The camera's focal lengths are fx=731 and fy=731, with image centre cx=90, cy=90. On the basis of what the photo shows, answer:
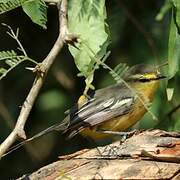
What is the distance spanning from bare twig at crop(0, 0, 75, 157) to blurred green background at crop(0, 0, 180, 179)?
6.26ft

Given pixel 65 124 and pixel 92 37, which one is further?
pixel 65 124

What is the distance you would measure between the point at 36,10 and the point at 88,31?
0.29 meters

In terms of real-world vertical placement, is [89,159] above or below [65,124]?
above

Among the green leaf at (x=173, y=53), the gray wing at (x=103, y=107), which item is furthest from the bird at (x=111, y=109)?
the green leaf at (x=173, y=53)

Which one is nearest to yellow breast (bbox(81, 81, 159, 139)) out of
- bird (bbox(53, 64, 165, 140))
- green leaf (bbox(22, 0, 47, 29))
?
bird (bbox(53, 64, 165, 140))

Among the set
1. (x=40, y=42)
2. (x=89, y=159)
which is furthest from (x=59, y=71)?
(x=89, y=159)

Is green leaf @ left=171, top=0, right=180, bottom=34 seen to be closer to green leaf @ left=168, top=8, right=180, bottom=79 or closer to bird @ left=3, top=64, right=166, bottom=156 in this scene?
green leaf @ left=168, top=8, right=180, bottom=79

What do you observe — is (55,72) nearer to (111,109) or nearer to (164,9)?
(111,109)

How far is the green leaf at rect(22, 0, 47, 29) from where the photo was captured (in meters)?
3.69

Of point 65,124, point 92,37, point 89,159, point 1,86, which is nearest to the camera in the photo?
point 89,159

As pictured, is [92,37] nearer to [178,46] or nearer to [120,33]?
[178,46]

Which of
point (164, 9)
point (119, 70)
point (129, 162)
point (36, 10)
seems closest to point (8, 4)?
point (36, 10)

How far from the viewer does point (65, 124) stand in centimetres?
532

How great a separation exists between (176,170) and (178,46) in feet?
3.08
